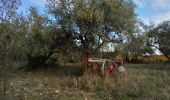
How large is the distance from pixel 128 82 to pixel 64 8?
12.7 m

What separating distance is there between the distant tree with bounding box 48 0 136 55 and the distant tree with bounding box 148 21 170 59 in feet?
109

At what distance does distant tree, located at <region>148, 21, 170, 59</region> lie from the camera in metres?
62.9

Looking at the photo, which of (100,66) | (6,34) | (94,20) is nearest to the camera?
(6,34)

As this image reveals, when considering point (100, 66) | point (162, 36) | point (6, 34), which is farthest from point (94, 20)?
point (162, 36)

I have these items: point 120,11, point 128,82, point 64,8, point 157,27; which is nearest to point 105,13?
point 120,11

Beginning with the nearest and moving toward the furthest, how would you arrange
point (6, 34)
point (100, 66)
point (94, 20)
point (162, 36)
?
point (6, 34)
point (100, 66)
point (94, 20)
point (162, 36)

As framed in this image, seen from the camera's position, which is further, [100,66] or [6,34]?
[100,66]

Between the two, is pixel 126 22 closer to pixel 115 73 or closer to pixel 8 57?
pixel 115 73

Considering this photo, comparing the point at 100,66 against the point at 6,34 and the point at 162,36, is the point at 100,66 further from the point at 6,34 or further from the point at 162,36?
the point at 162,36

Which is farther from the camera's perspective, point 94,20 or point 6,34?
point 94,20

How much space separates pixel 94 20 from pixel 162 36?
1458 inches

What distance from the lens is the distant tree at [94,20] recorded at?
29.0 meters

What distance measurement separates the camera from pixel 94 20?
2895 cm

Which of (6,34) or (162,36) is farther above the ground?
(162,36)
